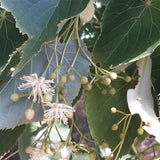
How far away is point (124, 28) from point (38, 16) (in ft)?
0.55

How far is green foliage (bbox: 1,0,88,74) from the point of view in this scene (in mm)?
344

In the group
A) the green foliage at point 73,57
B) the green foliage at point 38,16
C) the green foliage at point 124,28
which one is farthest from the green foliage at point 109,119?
the green foliage at point 38,16

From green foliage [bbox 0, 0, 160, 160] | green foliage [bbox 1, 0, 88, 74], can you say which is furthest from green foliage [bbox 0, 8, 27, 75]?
green foliage [bbox 1, 0, 88, 74]

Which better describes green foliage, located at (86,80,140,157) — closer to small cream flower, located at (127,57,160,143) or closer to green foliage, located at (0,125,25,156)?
small cream flower, located at (127,57,160,143)

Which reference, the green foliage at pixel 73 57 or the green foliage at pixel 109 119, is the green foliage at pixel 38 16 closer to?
the green foliage at pixel 73 57

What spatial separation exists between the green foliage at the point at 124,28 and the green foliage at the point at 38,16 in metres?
0.08

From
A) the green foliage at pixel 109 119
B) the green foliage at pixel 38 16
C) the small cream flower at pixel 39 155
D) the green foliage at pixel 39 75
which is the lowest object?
the green foliage at pixel 109 119

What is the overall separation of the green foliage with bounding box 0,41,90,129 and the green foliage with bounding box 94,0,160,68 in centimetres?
4

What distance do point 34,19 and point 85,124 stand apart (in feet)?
2.72

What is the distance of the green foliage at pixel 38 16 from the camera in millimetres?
344

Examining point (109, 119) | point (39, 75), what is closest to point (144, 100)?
point (109, 119)

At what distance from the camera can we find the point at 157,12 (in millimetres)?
469

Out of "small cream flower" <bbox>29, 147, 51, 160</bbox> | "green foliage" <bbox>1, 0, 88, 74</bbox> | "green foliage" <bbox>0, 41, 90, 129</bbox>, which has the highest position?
"green foliage" <bbox>1, 0, 88, 74</bbox>

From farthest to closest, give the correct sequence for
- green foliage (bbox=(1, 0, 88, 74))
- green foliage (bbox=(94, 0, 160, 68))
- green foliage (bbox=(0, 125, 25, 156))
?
green foliage (bbox=(0, 125, 25, 156)) → green foliage (bbox=(94, 0, 160, 68)) → green foliage (bbox=(1, 0, 88, 74))
